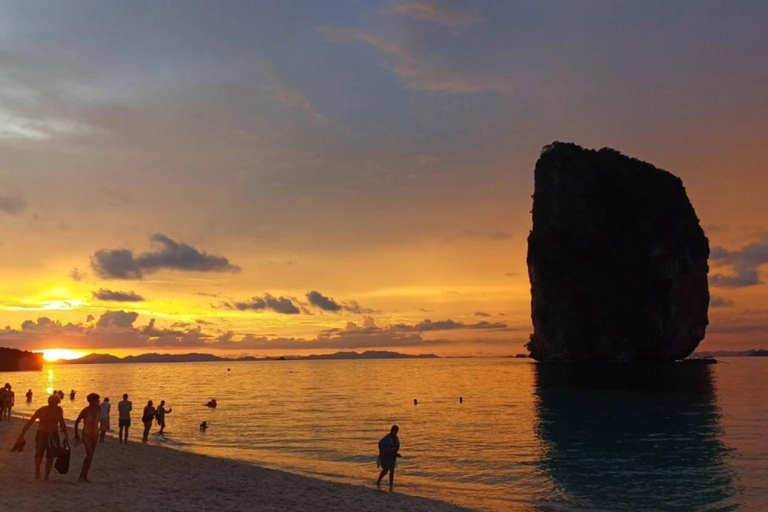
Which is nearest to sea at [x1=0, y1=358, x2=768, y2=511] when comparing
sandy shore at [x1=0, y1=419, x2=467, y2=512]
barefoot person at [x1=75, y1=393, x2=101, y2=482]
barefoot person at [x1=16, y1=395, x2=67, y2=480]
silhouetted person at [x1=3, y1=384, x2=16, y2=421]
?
sandy shore at [x1=0, y1=419, x2=467, y2=512]

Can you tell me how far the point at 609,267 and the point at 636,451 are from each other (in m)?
114

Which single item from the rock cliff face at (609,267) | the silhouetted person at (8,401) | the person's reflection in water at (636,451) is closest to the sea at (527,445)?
the person's reflection in water at (636,451)

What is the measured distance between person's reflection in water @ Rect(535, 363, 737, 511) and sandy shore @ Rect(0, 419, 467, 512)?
286 inches

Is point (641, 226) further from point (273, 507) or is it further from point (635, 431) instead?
point (273, 507)

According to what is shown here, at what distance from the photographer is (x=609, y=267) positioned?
137250 millimetres

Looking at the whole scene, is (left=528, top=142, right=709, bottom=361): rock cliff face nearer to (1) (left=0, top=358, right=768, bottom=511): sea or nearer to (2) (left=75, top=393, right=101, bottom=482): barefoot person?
(1) (left=0, top=358, right=768, bottom=511): sea

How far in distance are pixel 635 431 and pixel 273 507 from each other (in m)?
30.6

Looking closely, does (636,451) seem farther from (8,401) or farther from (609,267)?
Answer: (609,267)

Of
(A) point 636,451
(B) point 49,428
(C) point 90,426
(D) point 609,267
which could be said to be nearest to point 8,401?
(B) point 49,428

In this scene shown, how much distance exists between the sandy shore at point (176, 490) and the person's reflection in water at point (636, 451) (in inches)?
286

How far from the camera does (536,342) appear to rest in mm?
152750

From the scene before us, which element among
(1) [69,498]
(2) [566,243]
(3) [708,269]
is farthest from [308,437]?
(3) [708,269]

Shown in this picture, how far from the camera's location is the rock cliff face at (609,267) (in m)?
134

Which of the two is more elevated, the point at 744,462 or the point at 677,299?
the point at 677,299
